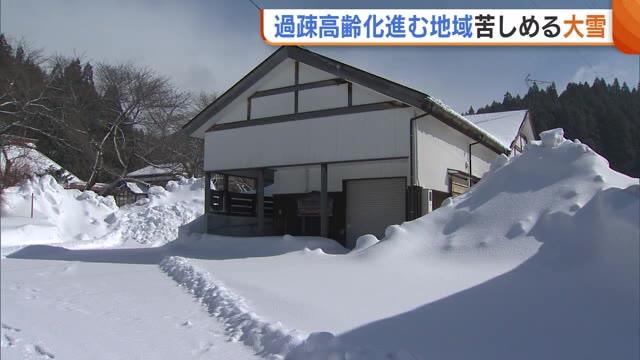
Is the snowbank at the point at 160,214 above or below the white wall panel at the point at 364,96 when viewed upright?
below

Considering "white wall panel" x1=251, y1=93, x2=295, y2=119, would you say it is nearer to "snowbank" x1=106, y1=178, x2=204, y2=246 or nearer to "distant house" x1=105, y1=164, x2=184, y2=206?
"snowbank" x1=106, y1=178, x2=204, y2=246

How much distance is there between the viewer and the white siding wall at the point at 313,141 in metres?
11.2

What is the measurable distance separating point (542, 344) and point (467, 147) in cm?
1105

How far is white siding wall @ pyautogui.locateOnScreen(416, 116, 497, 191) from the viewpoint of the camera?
451 inches

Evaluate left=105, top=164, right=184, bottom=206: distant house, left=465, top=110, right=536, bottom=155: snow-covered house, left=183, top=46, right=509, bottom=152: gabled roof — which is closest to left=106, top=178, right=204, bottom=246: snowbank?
left=105, top=164, right=184, bottom=206: distant house

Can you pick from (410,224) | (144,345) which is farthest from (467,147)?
(144,345)

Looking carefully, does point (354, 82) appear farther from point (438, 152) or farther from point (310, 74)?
point (438, 152)

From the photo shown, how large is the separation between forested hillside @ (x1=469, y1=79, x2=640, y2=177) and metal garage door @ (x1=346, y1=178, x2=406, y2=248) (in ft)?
73.1

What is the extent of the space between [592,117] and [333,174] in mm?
28194

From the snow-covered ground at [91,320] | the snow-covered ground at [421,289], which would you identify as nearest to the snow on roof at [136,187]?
the snow-covered ground at [421,289]

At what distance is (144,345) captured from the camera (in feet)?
13.0

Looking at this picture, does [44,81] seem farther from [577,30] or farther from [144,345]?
[577,30]

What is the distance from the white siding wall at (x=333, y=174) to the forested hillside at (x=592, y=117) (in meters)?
22.1

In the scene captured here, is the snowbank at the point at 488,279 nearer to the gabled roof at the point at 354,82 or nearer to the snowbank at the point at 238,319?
the snowbank at the point at 238,319
